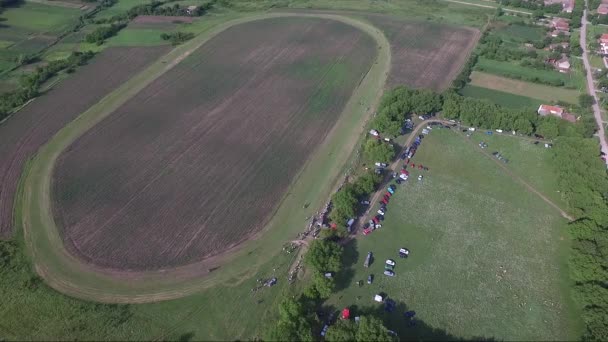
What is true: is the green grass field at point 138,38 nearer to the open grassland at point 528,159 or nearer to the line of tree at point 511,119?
Answer: the line of tree at point 511,119

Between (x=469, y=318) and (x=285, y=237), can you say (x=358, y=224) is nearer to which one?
(x=285, y=237)

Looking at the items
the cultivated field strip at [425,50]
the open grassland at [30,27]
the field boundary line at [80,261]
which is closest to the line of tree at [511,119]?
the cultivated field strip at [425,50]

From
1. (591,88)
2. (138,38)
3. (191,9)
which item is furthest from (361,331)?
(191,9)

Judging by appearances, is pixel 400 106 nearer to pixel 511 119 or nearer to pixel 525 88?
pixel 511 119

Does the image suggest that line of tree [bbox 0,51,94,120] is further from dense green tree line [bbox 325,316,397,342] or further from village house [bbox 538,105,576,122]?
village house [bbox 538,105,576,122]

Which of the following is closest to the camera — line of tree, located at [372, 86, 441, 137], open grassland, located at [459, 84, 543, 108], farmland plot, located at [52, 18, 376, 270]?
farmland plot, located at [52, 18, 376, 270]

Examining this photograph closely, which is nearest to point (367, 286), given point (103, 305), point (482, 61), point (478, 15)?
point (103, 305)

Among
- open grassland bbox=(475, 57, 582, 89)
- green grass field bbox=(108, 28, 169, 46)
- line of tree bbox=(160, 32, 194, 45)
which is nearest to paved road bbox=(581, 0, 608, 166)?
open grassland bbox=(475, 57, 582, 89)
